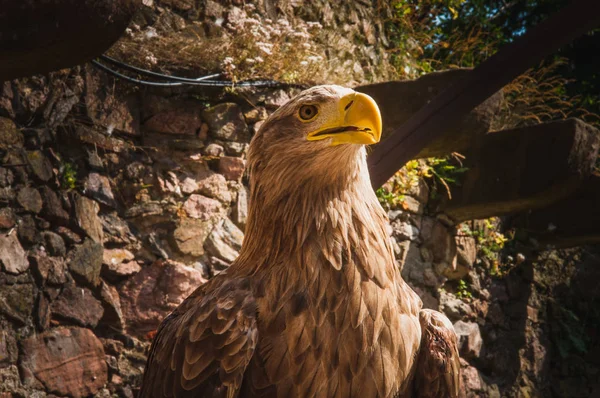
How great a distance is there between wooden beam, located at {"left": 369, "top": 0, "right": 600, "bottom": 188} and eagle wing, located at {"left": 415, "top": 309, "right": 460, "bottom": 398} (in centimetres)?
151

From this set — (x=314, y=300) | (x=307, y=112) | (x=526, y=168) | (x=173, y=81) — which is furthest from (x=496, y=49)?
(x=314, y=300)

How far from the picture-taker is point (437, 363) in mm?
2164

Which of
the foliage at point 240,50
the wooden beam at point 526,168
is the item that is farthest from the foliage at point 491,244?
the foliage at point 240,50

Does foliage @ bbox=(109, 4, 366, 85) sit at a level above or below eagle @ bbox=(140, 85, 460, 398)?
above

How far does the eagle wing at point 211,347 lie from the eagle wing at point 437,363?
567 millimetres

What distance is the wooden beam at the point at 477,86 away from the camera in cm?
354

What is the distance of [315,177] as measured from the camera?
84.0 inches

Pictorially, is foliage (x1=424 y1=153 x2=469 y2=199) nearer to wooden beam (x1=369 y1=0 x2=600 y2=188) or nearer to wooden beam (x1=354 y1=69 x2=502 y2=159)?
wooden beam (x1=354 y1=69 x2=502 y2=159)

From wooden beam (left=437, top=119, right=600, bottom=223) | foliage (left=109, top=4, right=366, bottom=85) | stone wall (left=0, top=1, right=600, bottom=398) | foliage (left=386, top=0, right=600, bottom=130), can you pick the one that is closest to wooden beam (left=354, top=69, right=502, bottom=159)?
wooden beam (left=437, top=119, right=600, bottom=223)

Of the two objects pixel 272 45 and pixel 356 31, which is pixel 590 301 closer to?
pixel 356 31

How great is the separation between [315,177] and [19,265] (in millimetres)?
2049

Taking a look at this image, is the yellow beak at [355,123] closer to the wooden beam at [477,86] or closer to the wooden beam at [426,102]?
the wooden beam at [477,86]

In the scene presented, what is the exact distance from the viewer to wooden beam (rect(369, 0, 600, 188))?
3543mm

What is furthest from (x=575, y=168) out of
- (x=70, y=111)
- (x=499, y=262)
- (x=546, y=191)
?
(x=70, y=111)
